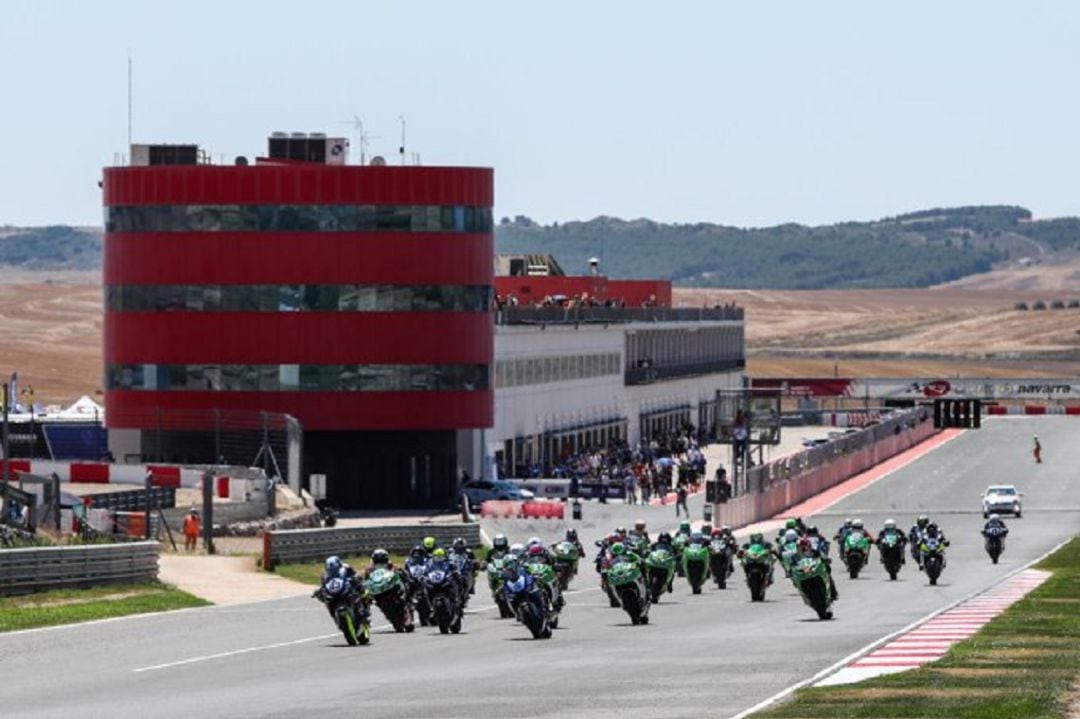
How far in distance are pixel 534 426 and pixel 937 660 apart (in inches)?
3098

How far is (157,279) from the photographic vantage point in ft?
305

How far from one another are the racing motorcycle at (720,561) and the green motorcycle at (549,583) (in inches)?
538

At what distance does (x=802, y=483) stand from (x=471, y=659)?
67317mm

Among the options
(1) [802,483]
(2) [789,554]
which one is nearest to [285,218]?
(1) [802,483]

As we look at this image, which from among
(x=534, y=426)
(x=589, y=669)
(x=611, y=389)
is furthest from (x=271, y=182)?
(x=589, y=669)

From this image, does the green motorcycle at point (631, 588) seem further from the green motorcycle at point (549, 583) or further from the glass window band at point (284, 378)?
the glass window band at point (284, 378)

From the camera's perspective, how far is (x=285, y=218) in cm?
9175

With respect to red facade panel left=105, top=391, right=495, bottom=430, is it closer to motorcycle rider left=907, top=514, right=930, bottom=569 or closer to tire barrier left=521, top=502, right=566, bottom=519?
tire barrier left=521, top=502, right=566, bottom=519

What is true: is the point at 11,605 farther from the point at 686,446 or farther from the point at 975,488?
the point at 686,446

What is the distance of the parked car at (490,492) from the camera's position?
90.4m

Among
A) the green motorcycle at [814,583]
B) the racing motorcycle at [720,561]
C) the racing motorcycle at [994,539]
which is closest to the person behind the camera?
the green motorcycle at [814,583]

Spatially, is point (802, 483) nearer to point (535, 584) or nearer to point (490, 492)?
point (490, 492)

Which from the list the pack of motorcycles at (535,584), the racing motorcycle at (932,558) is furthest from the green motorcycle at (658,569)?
the racing motorcycle at (932,558)

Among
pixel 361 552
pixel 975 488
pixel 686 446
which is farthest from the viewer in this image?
pixel 686 446
